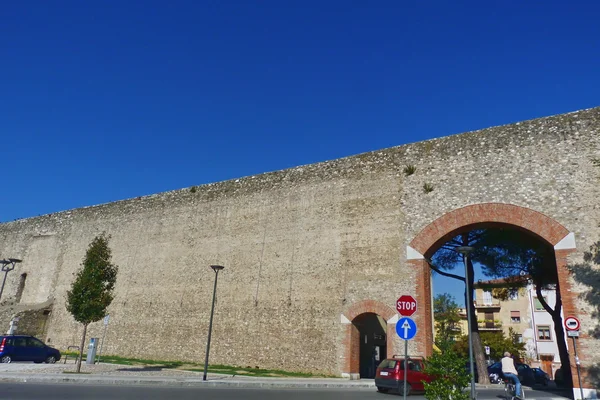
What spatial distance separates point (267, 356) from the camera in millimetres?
17172

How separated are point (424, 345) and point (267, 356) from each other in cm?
629

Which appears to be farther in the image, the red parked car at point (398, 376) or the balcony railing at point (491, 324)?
the balcony railing at point (491, 324)

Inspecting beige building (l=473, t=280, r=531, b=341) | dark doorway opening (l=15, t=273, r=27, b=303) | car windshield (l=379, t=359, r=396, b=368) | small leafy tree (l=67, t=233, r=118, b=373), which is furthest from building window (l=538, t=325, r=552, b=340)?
dark doorway opening (l=15, t=273, r=27, b=303)

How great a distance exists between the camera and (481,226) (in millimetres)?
14734

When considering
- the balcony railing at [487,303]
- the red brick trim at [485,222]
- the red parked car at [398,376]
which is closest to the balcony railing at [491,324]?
the balcony railing at [487,303]

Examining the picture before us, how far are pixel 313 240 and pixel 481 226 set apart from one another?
21.4 ft

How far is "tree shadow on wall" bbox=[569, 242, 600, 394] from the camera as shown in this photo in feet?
38.4

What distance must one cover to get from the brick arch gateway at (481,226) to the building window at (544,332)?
31.8 m

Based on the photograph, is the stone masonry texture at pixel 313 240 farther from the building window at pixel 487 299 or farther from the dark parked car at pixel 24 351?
the building window at pixel 487 299

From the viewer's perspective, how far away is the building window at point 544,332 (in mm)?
39844

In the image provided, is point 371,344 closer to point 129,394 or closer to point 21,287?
point 129,394

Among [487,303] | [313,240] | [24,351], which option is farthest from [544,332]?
[24,351]

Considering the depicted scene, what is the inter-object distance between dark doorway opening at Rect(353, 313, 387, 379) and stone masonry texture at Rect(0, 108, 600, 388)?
1.97 m

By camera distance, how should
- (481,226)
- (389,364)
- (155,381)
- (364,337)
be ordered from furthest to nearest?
(364,337) → (481,226) → (389,364) → (155,381)
